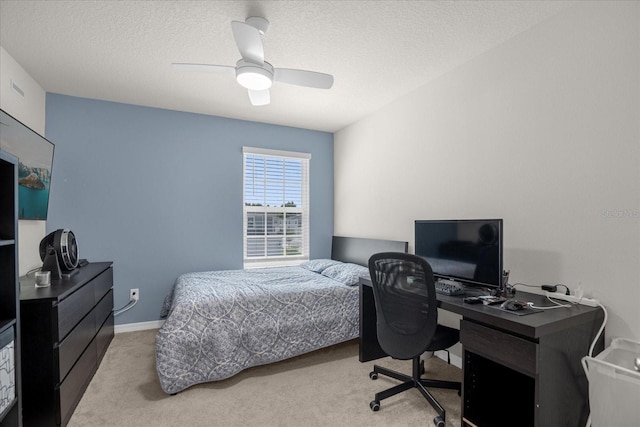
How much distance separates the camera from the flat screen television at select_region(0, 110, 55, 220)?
225cm

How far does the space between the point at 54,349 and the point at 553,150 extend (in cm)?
324

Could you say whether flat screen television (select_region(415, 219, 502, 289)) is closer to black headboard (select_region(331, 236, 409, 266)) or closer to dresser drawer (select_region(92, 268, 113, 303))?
black headboard (select_region(331, 236, 409, 266))

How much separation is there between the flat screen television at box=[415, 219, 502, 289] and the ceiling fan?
1.40 meters

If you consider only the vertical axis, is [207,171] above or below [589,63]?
below

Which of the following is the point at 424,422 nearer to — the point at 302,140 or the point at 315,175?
the point at 315,175

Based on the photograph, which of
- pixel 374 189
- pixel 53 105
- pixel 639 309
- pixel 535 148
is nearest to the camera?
pixel 639 309

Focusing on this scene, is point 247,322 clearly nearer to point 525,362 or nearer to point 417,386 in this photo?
point 417,386

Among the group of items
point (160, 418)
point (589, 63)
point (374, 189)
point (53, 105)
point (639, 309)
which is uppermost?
point (53, 105)

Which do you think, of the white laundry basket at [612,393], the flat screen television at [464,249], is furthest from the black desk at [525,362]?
the flat screen television at [464,249]

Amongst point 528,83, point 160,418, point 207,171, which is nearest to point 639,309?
point 528,83

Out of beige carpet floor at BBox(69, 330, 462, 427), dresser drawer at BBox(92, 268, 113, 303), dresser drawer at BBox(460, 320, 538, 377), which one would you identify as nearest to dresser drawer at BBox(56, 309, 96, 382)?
dresser drawer at BBox(92, 268, 113, 303)

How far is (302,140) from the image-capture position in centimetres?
445

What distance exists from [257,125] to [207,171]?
3.00 ft

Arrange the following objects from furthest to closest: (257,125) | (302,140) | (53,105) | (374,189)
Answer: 1. (302,140)
2. (257,125)
3. (374,189)
4. (53,105)
